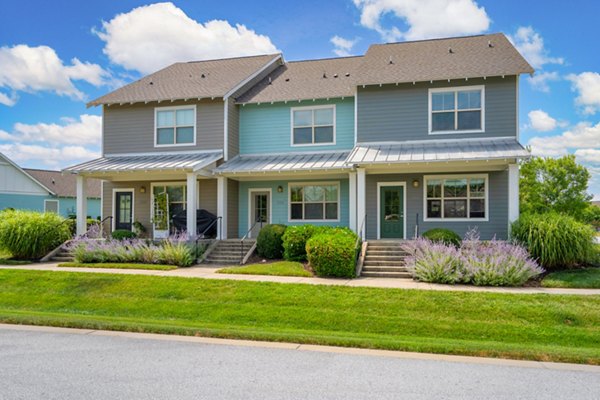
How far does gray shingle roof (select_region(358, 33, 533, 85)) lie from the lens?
54.2ft

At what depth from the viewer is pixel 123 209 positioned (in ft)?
66.7

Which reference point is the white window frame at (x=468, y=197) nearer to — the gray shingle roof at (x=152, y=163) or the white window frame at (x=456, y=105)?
the white window frame at (x=456, y=105)

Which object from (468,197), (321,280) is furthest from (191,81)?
(468,197)

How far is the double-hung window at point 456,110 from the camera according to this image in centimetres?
1666

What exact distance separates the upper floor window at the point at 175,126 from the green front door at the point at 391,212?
26.7 ft

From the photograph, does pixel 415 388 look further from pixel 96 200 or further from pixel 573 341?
pixel 96 200

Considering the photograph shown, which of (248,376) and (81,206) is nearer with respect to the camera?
(248,376)

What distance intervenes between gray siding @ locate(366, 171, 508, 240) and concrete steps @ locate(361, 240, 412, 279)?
2101mm

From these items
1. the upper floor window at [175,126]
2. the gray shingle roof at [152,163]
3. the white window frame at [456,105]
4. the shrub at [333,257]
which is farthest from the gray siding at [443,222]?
the upper floor window at [175,126]

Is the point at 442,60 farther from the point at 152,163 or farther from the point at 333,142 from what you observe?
the point at 152,163

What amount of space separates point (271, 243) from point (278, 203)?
3.50 metres

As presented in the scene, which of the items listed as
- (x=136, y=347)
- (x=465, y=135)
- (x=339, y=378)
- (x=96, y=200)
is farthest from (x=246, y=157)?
(x=96, y=200)

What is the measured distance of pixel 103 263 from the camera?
51.2ft

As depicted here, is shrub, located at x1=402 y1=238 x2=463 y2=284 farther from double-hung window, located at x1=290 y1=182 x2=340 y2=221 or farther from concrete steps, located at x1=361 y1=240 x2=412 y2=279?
double-hung window, located at x1=290 y1=182 x2=340 y2=221
